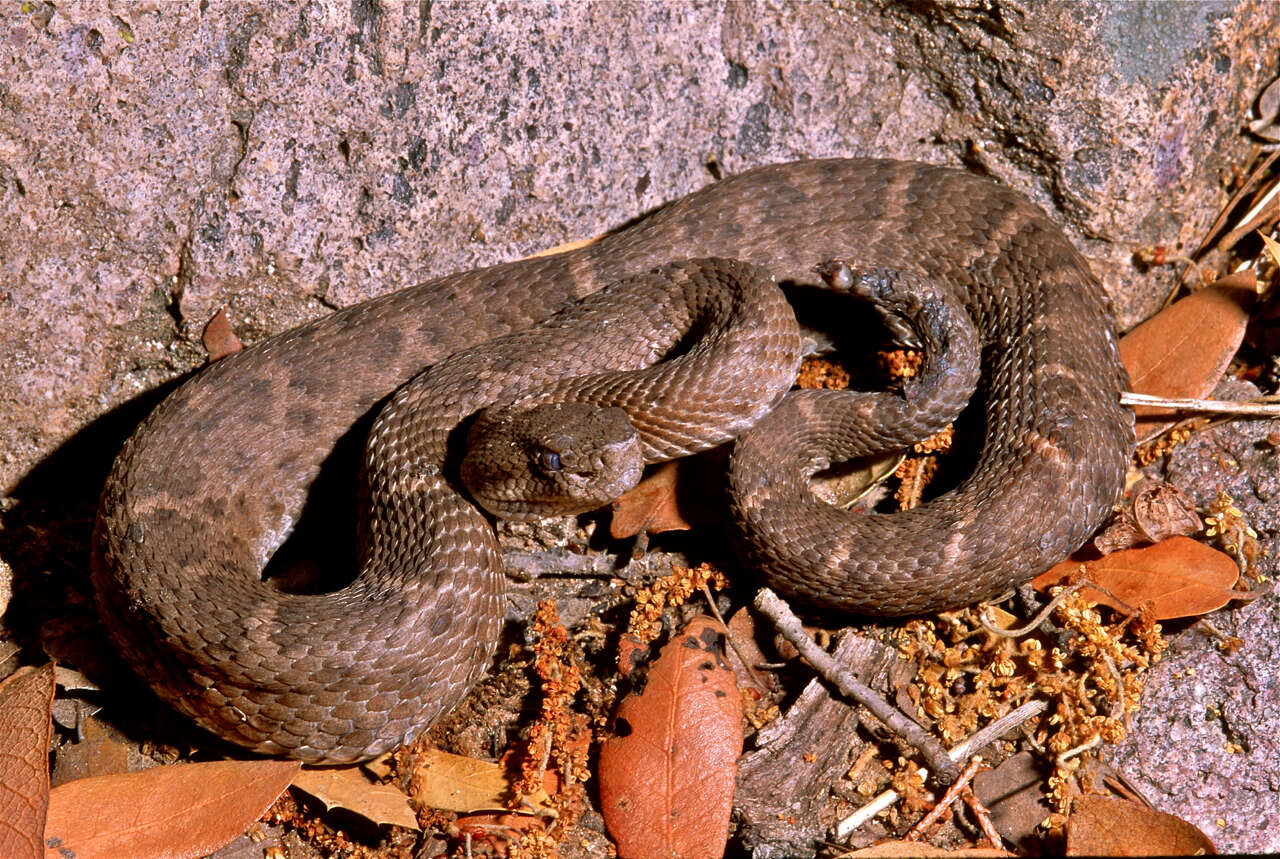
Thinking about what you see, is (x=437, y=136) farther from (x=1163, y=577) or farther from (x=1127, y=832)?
(x=1127, y=832)

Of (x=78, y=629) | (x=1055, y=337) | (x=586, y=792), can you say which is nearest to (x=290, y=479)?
A: (x=78, y=629)

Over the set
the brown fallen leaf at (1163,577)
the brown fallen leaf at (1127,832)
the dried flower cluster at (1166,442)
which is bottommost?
the brown fallen leaf at (1127,832)

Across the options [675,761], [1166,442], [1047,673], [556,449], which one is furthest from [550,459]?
[1166,442]

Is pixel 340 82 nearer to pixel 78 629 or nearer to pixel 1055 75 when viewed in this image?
pixel 78 629

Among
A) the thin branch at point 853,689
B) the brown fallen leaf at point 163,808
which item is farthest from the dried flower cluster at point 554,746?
the brown fallen leaf at point 163,808

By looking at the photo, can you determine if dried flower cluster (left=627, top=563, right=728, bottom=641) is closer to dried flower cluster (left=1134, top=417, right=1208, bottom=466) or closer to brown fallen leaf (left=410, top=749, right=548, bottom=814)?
brown fallen leaf (left=410, top=749, right=548, bottom=814)

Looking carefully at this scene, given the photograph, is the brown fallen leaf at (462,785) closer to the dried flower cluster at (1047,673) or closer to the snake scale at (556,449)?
the snake scale at (556,449)
